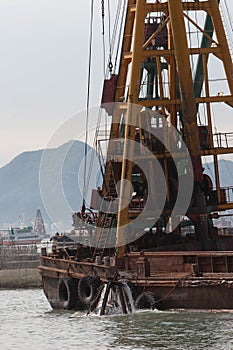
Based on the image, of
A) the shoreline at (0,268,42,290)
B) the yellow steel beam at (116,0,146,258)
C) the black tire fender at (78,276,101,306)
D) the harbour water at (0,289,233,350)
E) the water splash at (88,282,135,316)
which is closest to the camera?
the harbour water at (0,289,233,350)

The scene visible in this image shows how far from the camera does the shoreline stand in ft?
152

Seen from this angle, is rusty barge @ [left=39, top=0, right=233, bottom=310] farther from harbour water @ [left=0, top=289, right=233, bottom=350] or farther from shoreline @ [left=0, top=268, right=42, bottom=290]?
shoreline @ [left=0, top=268, right=42, bottom=290]

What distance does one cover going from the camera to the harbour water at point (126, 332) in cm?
2109

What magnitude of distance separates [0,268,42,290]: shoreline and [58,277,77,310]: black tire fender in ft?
56.0

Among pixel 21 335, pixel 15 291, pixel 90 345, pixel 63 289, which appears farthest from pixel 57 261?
pixel 15 291

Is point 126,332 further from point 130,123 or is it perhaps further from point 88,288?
point 130,123

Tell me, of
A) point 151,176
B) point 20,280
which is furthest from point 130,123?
point 20,280

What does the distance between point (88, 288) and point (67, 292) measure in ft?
5.00

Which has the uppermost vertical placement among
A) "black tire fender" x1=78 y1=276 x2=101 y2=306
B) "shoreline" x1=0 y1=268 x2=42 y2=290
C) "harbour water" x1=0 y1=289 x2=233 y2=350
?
"shoreline" x1=0 y1=268 x2=42 y2=290

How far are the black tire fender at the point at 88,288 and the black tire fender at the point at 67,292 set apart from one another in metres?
0.66

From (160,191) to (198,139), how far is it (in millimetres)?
2219

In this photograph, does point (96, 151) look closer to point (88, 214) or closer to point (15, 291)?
point (88, 214)

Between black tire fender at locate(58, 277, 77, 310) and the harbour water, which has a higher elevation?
black tire fender at locate(58, 277, 77, 310)

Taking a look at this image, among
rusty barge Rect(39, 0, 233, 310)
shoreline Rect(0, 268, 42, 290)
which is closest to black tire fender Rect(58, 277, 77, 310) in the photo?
rusty barge Rect(39, 0, 233, 310)
